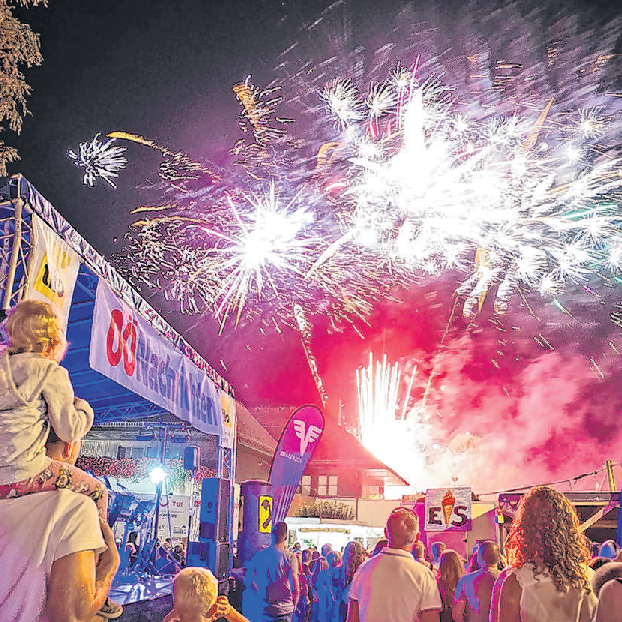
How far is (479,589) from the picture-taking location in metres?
5.02

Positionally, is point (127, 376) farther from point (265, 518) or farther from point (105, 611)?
point (105, 611)

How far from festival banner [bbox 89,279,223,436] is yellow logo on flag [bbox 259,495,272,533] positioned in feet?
6.35

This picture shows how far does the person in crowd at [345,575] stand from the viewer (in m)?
7.11

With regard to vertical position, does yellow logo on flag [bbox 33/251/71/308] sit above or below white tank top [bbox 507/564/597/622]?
above

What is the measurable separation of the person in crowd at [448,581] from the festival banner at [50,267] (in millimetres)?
4758

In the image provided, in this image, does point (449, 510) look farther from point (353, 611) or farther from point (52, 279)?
point (52, 279)

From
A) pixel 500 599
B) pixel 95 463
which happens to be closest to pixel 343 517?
pixel 95 463

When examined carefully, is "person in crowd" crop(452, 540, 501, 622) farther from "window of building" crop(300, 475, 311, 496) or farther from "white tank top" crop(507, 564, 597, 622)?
"window of building" crop(300, 475, 311, 496)

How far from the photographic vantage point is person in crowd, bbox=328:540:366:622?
7.11m

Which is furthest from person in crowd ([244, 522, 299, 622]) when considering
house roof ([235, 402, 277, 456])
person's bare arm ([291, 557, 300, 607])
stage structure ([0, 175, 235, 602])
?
house roof ([235, 402, 277, 456])

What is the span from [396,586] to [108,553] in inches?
90.6

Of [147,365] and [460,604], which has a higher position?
[147,365]

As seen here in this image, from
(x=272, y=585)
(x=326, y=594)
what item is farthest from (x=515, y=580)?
(x=326, y=594)

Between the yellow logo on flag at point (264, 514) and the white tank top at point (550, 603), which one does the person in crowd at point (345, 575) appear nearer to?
the yellow logo on flag at point (264, 514)
